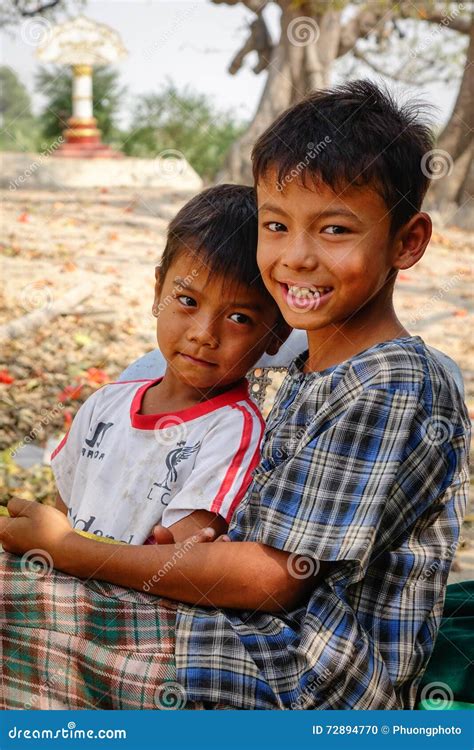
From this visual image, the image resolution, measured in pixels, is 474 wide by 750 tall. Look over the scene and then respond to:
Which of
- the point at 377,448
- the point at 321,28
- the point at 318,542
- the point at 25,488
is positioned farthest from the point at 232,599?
the point at 321,28

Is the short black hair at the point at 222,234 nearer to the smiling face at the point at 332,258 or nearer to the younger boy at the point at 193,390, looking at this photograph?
the younger boy at the point at 193,390

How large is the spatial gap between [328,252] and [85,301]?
241 inches

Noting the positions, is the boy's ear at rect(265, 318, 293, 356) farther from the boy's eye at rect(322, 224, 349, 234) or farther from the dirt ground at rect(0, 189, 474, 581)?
the dirt ground at rect(0, 189, 474, 581)

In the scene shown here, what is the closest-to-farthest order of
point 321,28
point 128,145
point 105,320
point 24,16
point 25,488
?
point 25,488
point 105,320
point 24,16
point 321,28
point 128,145

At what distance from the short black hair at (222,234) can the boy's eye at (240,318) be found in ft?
0.27

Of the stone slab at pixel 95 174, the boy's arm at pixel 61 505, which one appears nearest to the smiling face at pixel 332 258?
the boy's arm at pixel 61 505

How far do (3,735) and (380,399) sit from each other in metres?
1.06

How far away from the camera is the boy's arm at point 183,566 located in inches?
79.2

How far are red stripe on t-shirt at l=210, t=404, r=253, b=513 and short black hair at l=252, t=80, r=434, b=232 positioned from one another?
58 centimetres

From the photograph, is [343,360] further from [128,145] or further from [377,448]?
[128,145]

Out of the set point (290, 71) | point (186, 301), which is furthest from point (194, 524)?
point (290, 71)

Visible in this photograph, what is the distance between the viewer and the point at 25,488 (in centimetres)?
Answer: 466

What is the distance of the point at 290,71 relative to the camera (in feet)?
46.9

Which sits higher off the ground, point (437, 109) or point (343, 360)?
point (437, 109)
